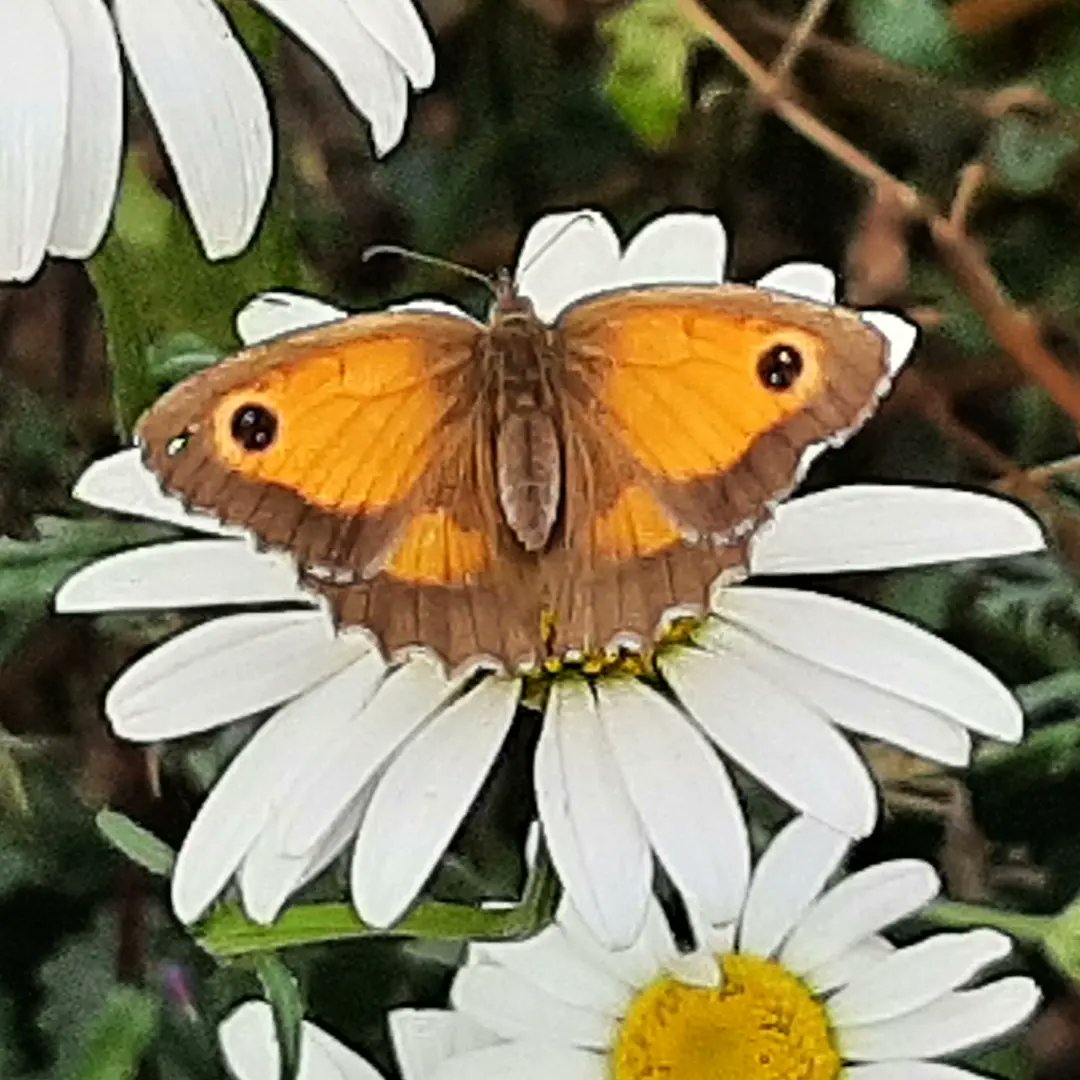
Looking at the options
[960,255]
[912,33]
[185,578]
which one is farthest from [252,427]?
[912,33]

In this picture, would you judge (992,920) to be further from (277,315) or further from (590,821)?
(277,315)

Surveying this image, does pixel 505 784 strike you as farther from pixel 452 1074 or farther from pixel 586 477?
pixel 586 477

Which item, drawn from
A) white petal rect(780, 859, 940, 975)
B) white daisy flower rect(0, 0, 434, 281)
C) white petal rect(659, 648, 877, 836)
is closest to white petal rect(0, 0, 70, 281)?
white daisy flower rect(0, 0, 434, 281)

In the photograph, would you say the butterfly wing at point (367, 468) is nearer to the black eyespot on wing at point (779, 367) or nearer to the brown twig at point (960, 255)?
the black eyespot on wing at point (779, 367)

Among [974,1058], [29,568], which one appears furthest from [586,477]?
[974,1058]

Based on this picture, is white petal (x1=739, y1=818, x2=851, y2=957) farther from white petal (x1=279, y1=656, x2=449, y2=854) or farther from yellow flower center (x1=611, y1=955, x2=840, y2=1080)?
white petal (x1=279, y1=656, x2=449, y2=854)
